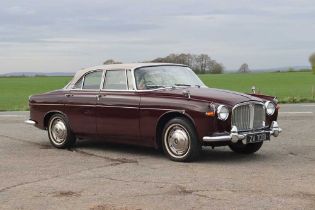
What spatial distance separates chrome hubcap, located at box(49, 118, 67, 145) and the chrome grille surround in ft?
11.5

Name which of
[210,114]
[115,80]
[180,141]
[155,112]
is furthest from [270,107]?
[115,80]

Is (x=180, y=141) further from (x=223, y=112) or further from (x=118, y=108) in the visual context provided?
(x=118, y=108)

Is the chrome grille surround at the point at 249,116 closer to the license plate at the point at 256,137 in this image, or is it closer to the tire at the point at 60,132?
the license plate at the point at 256,137

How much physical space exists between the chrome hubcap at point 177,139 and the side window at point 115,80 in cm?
133

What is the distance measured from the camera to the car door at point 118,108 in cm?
952

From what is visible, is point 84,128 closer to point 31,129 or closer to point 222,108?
point 222,108

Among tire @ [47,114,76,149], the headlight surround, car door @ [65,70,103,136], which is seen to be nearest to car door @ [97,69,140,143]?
car door @ [65,70,103,136]

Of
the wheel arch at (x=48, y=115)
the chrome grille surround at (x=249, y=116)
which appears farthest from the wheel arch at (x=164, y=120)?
the wheel arch at (x=48, y=115)

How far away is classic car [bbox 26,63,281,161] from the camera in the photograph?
8.66m

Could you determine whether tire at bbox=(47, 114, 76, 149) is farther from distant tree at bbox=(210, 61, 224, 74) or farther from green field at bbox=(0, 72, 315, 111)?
distant tree at bbox=(210, 61, 224, 74)

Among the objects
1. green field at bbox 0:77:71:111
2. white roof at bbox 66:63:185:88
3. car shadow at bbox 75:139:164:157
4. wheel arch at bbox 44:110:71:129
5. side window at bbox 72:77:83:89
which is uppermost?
white roof at bbox 66:63:185:88

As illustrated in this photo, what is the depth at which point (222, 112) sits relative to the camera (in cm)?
856

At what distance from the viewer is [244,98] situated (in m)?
9.01

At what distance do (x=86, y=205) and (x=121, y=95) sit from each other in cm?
375
